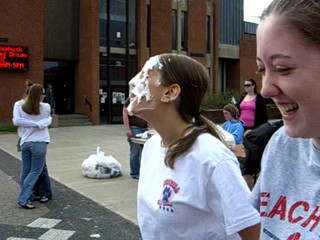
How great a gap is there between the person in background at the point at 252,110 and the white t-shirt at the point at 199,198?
5542mm

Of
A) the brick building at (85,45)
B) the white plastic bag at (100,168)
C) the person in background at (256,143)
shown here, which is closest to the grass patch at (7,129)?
the brick building at (85,45)

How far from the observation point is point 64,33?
2508 cm

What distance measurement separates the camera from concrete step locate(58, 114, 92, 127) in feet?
Result: 76.2

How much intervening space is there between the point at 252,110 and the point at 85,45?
19099mm

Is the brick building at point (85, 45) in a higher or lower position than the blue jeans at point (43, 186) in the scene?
higher

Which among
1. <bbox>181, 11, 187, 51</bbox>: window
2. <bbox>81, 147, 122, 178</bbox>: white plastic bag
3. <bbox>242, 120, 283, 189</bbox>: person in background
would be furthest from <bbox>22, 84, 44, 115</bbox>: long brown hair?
<bbox>181, 11, 187, 51</bbox>: window

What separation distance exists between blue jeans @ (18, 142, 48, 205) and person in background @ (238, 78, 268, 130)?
11.3ft

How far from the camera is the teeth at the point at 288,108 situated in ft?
3.37

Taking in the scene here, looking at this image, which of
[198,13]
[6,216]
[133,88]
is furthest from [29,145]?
[198,13]

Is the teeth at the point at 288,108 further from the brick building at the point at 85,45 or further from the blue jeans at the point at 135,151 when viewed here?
the brick building at the point at 85,45

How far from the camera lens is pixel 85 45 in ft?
81.8

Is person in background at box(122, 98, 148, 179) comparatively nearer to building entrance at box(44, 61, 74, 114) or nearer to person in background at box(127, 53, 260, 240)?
person in background at box(127, 53, 260, 240)

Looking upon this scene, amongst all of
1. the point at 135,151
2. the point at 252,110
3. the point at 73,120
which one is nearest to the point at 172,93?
the point at 252,110

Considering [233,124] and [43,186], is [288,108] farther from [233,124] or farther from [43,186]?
[43,186]
